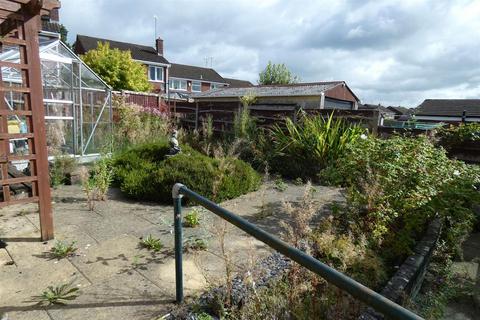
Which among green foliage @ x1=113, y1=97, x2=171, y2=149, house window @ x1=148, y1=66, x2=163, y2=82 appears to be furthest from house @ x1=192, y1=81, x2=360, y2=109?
house window @ x1=148, y1=66, x2=163, y2=82

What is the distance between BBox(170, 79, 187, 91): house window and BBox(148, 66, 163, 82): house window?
16.7ft

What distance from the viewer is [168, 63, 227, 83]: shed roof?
126 feet

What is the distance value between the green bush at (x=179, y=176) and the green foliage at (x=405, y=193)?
1.85m

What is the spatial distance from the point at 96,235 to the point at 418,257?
3231mm

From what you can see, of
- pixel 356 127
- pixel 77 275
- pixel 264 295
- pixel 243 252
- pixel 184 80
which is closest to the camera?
pixel 264 295

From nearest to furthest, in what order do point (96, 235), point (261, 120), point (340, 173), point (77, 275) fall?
point (77, 275) < point (96, 235) < point (340, 173) < point (261, 120)

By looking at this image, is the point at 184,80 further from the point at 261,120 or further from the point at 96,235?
the point at 96,235

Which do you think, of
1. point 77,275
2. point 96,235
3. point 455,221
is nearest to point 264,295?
point 77,275

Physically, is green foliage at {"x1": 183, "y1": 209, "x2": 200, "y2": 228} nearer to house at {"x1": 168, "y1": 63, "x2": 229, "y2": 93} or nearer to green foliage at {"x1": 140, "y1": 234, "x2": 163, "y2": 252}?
green foliage at {"x1": 140, "y1": 234, "x2": 163, "y2": 252}

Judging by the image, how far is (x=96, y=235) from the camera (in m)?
3.26

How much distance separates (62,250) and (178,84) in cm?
3773

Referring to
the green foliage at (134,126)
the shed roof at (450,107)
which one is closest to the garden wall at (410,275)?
the green foliage at (134,126)

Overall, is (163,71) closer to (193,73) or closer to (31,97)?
(193,73)

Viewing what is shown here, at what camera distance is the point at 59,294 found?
7.19ft
